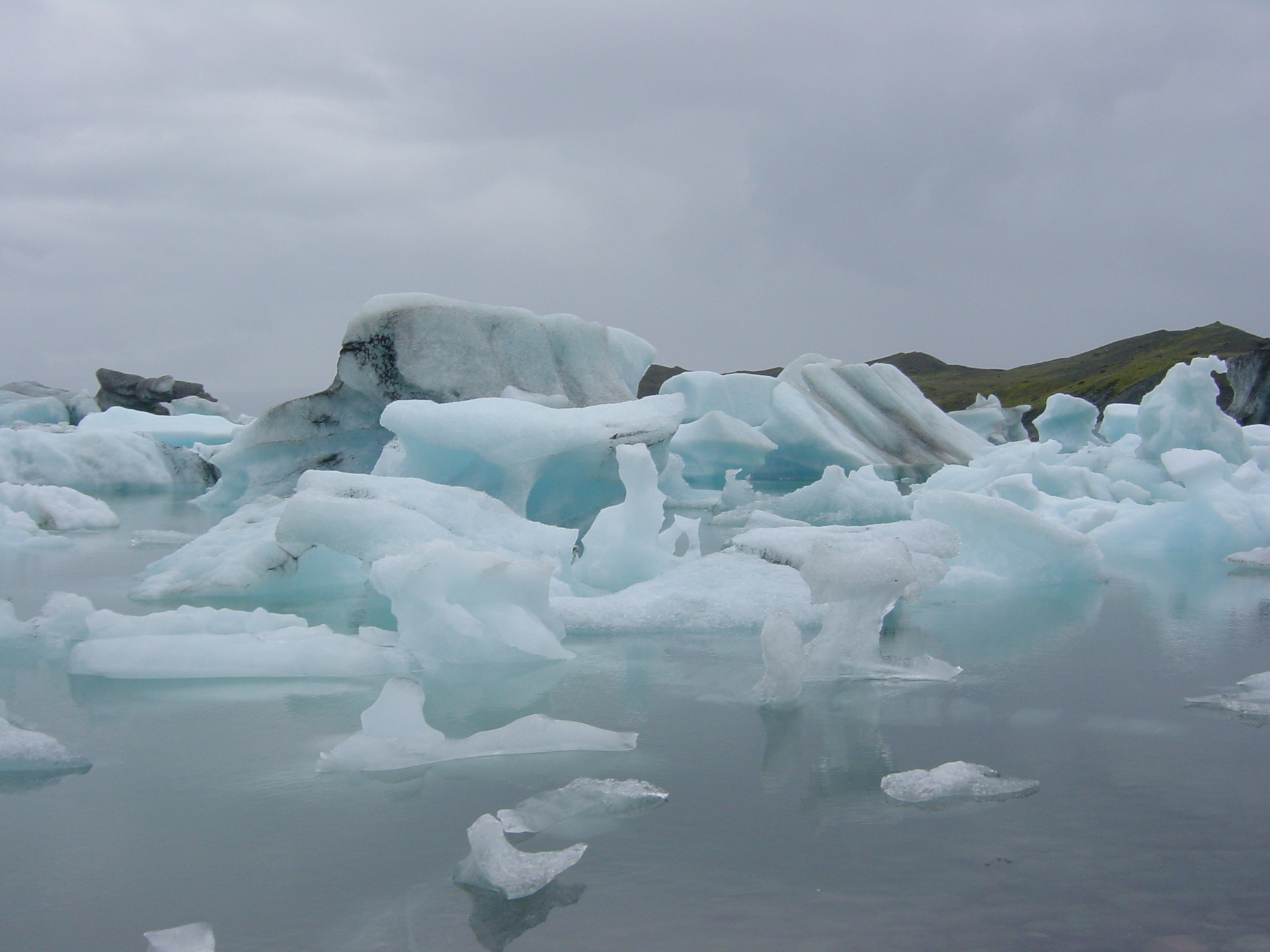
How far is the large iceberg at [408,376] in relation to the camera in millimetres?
9383

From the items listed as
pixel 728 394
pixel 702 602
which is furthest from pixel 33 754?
pixel 728 394

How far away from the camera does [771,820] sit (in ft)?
7.18

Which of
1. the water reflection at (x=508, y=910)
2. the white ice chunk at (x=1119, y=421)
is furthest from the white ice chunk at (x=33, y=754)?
the white ice chunk at (x=1119, y=421)

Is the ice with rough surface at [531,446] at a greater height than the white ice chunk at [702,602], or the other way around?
the ice with rough surface at [531,446]

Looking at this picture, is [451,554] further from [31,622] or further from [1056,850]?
[1056,850]

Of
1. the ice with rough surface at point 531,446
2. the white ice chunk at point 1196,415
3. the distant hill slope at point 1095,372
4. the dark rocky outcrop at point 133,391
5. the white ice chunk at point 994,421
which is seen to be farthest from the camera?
the distant hill slope at point 1095,372

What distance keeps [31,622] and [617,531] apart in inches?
97.9

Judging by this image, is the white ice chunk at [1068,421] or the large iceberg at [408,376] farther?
the white ice chunk at [1068,421]

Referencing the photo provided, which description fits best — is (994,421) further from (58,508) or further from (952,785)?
(952,785)

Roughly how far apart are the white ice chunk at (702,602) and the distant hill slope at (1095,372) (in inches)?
1096

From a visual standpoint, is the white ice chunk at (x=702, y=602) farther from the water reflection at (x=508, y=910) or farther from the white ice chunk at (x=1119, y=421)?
the white ice chunk at (x=1119, y=421)

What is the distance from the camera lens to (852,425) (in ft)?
47.4

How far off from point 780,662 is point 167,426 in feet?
58.3

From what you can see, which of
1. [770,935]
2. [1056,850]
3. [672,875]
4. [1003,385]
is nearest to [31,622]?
[672,875]
